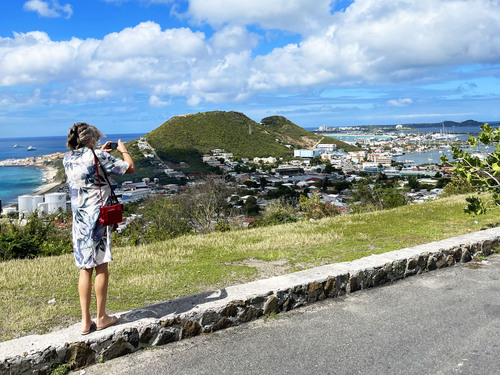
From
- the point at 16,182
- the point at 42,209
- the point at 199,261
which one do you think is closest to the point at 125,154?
the point at 199,261

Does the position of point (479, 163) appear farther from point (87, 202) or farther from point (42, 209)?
point (42, 209)

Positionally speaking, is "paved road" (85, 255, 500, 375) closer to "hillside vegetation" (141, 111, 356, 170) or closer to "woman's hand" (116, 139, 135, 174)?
"woman's hand" (116, 139, 135, 174)

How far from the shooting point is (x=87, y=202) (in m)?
3.34

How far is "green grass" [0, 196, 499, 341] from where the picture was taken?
4.22 meters

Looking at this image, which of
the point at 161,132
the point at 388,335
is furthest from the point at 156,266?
the point at 161,132

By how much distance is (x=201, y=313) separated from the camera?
372 cm

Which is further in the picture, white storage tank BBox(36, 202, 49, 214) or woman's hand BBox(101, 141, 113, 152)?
white storage tank BBox(36, 202, 49, 214)

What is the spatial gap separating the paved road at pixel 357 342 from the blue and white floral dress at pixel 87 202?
0.84 metres

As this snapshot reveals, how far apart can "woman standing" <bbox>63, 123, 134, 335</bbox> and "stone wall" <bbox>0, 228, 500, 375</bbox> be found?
7.5 inches

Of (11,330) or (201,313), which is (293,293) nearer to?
(201,313)

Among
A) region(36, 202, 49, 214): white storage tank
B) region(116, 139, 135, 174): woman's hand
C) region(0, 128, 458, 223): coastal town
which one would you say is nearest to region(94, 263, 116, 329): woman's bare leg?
region(116, 139, 135, 174): woman's hand

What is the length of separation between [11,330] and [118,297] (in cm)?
110

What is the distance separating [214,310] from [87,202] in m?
1.44

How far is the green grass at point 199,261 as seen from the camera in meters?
4.22
